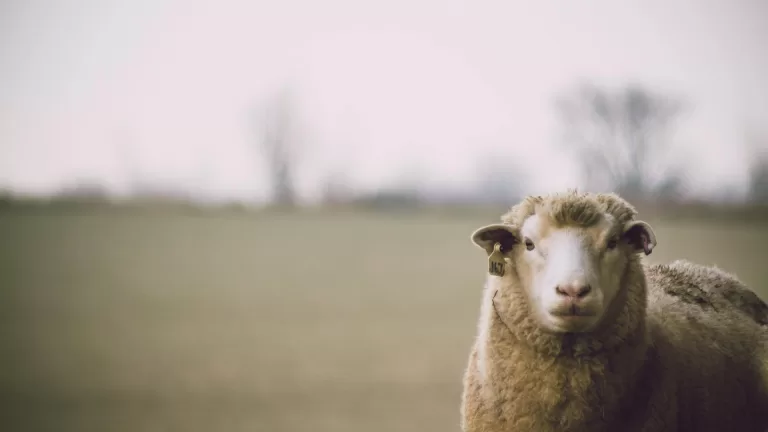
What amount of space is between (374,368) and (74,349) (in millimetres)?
2891

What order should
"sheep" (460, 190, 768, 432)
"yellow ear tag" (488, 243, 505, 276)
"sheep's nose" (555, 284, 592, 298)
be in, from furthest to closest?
1. "yellow ear tag" (488, 243, 505, 276)
2. "sheep" (460, 190, 768, 432)
3. "sheep's nose" (555, 284, 592, 298)

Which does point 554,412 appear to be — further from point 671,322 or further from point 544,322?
point 671,322

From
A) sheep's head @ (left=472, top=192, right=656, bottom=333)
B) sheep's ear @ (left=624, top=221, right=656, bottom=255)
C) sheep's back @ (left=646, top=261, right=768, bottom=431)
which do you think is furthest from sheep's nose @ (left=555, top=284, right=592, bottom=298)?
sheep's back @ (left=646, top=261, right=768, bottom=431)

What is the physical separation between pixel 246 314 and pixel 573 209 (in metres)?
6.34

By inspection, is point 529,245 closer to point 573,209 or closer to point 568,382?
point 573,209

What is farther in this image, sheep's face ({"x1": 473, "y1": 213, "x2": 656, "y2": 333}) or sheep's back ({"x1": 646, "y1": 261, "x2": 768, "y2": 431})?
sheep's back ({"x1": 646, "y1": 261, "x2": 768, "y2": 431})

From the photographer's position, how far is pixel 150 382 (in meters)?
5.88

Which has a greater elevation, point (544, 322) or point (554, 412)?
point (544, 322)

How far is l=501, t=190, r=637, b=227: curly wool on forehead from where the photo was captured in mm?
1711

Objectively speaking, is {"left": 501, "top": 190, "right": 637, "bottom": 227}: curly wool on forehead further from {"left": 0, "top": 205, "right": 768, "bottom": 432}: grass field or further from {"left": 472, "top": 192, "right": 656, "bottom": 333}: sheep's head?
{"left": 0, "top": 205, "right": 768, "bottom": 432}: grass field

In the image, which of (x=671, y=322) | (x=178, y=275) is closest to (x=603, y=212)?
(x=671, y=322)

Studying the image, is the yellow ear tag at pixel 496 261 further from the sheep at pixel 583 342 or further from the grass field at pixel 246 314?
the grass field at pixel 246 314

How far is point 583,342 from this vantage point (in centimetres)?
170

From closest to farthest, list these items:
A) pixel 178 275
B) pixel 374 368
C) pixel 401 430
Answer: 1. pixel 401 430
2. pixel 374 368
3. pixel 178 275
